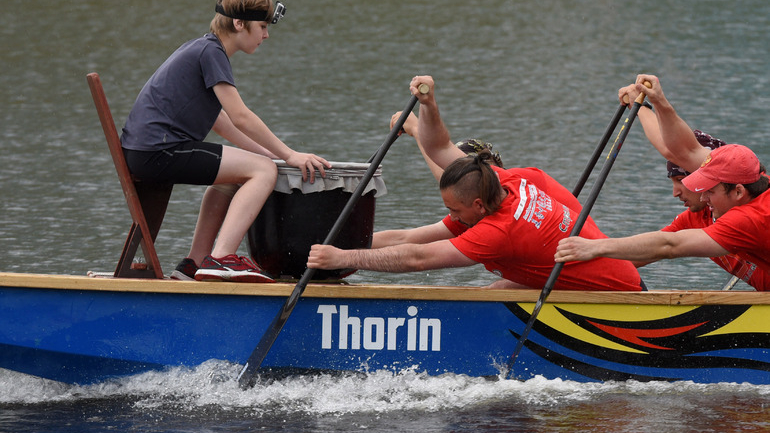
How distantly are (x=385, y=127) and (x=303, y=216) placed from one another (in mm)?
10664

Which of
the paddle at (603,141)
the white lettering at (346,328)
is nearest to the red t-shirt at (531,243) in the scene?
the paddle at (603,141)

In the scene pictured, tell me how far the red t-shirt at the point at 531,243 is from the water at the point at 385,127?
61 centimetres

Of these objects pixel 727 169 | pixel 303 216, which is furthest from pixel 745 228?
pixel 303 216

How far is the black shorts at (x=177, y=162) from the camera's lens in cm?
658

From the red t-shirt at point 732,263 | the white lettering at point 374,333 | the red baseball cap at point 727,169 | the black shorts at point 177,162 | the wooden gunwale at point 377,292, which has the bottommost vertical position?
the white lettering at point 374,333

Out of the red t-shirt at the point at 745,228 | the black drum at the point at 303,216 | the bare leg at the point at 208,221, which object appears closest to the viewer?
the red t-shirt at the point at 745,228

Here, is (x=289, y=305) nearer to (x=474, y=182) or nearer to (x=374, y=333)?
(x=374, y=333)

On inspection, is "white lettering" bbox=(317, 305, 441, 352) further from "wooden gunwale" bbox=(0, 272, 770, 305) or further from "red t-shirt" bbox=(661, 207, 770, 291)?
"red t-shirt" bbox=(661, 207, 770, 291)

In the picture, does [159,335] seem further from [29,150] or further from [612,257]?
[29,150]

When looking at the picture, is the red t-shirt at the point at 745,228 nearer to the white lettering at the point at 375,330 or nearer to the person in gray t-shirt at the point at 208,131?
the white lettering at the point at 375,330

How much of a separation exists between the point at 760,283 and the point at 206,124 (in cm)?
327

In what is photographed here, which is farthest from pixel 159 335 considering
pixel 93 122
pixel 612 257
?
pixel 93 122

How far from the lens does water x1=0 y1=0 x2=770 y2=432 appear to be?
6.68 meters

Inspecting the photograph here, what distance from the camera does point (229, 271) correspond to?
6.58 m
